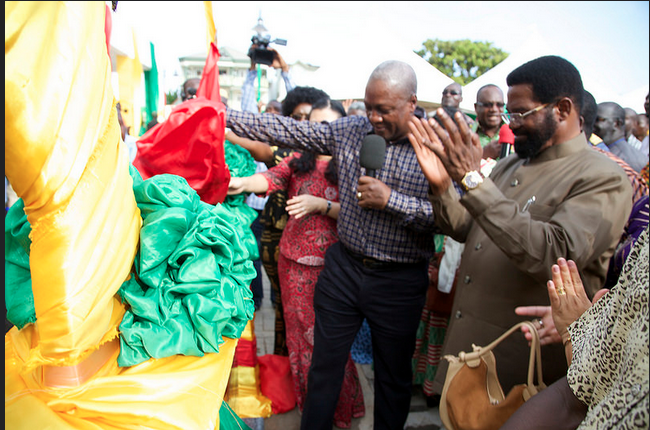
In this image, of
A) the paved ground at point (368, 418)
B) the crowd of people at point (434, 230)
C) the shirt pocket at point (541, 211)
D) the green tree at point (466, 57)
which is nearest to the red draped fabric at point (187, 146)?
the crowd of people at point (434, 230)

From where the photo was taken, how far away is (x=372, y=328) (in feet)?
7.93

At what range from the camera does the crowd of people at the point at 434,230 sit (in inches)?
67.3

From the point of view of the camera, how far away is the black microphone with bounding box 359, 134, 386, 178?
2.22 m

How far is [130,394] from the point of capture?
3.04 feet

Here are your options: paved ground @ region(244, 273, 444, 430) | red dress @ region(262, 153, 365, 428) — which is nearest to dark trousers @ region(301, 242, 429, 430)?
red dress @ region(262, 153, 365, 428)

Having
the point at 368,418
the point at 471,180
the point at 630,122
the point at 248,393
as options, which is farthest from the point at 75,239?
the point at 630,122

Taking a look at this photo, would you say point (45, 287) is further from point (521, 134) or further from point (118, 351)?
point (521, 134)

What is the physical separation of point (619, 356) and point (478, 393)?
98 cm

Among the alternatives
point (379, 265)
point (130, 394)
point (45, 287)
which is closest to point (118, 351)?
point (130, 394)

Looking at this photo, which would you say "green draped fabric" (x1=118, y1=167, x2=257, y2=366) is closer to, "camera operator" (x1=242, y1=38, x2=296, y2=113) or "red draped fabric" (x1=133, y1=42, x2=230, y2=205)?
"red draped fabric" (x1=133, y1=42, x2=230, y2=205)

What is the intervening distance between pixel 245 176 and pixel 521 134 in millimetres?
1461

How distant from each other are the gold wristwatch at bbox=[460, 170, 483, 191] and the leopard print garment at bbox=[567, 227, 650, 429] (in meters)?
0.84

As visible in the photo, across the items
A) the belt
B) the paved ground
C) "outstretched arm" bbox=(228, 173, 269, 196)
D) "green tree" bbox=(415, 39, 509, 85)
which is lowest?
the paved ground

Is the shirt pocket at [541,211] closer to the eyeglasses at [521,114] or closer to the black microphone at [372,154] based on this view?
the eyeglasses at [521,114]
